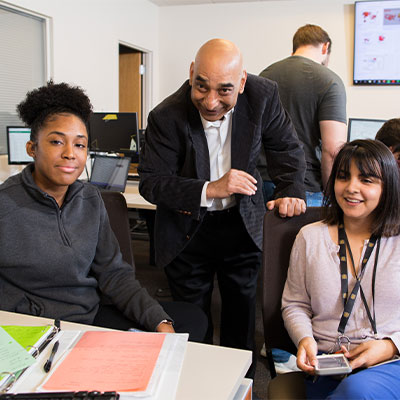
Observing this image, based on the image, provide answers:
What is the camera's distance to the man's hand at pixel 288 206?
138 centimetres

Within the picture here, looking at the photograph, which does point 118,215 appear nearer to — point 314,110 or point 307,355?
point 307,355

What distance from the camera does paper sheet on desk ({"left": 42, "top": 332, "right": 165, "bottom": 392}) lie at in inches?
31.6

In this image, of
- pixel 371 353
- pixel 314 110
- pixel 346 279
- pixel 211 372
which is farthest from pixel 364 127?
pixel 211 372

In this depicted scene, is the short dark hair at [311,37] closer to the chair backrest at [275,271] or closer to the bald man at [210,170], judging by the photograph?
the bald man at [210,170]

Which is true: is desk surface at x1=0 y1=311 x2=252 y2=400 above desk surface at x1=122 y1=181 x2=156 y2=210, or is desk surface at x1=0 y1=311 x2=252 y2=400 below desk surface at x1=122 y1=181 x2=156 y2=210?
below

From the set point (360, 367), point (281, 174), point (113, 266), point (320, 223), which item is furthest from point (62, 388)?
point (281, 174)

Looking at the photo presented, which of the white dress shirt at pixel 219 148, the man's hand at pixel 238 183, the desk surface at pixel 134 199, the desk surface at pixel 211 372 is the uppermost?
the white dress shirt at pixel 219 148

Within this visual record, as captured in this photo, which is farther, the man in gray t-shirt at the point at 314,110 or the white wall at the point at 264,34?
the white wall at the point at 264,34

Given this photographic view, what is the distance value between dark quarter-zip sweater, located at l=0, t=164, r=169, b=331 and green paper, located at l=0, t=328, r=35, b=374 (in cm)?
27

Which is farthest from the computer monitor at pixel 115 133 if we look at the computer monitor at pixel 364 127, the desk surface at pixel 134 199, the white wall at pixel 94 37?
the computer monitor at pixel 364 127

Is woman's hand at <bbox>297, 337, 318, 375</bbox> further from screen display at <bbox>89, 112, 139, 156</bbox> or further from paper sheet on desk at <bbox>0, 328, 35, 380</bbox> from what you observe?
screen display at <bbox>89, 112, 139, 156</bbox>

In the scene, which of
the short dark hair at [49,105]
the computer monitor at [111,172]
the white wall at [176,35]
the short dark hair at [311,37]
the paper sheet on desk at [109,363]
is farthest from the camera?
the white wall at [176,35]

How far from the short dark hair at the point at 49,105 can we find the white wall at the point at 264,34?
495 centimetres

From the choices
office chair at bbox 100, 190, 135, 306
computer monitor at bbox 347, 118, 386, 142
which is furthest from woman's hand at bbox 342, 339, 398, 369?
computer monitor at bbox 347, 118, 386, 142
